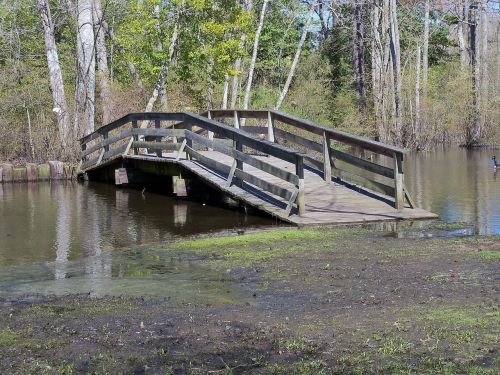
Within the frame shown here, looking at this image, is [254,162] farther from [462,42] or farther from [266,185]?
[462,42]

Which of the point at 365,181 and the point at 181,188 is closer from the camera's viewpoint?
the point at 365,181

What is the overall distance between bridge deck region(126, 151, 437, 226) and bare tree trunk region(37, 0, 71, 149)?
26.7ft

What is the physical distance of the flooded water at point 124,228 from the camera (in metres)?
7.42

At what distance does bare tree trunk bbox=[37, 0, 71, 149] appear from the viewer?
2231cm

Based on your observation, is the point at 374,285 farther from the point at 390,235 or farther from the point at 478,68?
the point at 478,68

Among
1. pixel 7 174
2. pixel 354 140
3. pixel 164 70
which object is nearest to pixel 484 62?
pixel 164 70

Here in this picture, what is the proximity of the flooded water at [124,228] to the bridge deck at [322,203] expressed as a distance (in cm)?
34

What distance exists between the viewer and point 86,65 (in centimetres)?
2366

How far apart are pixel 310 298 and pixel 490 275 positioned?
1820 millimetres

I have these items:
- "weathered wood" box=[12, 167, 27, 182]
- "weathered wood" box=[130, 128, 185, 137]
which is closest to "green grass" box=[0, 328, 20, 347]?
"weathered wood" box=[130, 128, 185, 137]

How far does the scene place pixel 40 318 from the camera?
18.8ft

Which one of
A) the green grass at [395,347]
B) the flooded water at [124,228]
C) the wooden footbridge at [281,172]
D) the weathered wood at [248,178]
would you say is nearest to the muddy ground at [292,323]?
the green grass at [395,347]

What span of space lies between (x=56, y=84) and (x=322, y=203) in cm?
1373

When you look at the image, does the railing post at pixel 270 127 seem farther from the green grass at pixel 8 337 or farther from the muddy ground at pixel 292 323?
the green grass at pixel 8 337
